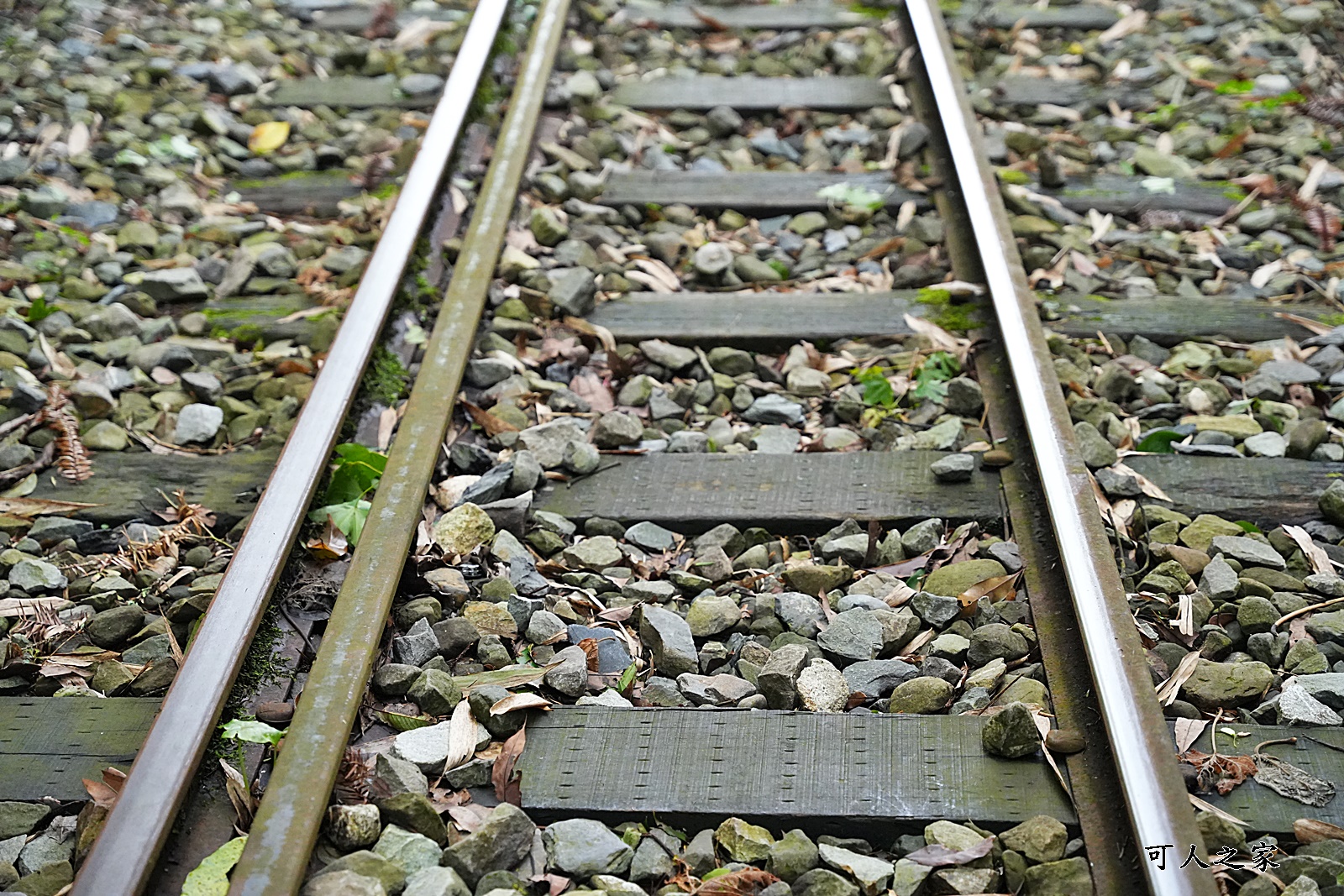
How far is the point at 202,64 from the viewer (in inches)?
189

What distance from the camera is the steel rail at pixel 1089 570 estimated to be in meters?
1.78

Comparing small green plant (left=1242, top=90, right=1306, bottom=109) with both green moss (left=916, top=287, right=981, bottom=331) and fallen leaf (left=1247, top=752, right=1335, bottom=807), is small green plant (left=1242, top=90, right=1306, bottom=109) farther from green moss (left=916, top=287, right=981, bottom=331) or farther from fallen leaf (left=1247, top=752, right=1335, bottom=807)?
fallen leaf (left=1247, top=752, right=1335, bottom=807)

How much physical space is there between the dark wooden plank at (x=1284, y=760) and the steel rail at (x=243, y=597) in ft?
1.75

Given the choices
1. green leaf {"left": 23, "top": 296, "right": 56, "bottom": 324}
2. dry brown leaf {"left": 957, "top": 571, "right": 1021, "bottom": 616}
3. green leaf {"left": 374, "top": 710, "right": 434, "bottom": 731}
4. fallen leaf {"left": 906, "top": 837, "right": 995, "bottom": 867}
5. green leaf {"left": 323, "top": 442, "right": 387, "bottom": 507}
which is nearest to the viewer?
fallen leaf {"left": 906, "top": 837, "right": 995, "bottom": 867}

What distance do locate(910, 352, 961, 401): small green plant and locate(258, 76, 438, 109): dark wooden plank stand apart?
7.95 ft

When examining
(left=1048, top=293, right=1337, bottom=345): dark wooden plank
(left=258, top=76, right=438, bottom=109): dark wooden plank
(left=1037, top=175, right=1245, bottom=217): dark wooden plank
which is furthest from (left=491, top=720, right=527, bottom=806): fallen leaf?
(left=258, top=76, right=438, bottom=109): dark wooden plank

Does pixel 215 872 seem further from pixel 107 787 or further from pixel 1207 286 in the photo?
pixel 1207 286

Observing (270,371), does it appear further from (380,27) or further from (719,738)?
(380,27)

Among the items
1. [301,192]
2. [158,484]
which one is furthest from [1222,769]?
[301,192]

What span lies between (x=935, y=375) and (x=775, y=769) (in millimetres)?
1330

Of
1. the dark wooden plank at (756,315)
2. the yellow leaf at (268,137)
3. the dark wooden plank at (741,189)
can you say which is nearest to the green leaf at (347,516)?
the dark wooden plank at (756,315)

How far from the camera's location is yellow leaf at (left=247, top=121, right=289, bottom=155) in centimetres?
434

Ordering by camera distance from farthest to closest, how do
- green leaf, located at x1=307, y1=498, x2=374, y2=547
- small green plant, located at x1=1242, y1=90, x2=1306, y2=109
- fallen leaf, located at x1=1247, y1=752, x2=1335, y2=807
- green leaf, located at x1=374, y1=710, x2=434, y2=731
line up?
small green plant, located at x1=1242, y1=90, x2=1306, y2=109
green leaf, located at x1=307, y1=498, x2=374, y2=547
green leaf, located at x1=374, y1=710, x2=434, y2=731
fallen leaf, located at x1=1247, y1=752, x2=1335, y2=807

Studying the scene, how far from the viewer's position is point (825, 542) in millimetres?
2547
